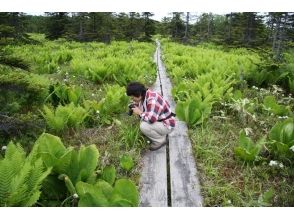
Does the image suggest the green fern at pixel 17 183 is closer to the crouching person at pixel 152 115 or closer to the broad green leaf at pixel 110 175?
the broad green leaf at pixel 110 175

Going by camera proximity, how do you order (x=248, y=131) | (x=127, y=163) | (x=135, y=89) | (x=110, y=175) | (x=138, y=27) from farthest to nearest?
1. (x=138, y=27)
2. (x=248, y=131)
3. (x=135, y=89)
4. (x=127, y=163)
5. (x=110, y=175)

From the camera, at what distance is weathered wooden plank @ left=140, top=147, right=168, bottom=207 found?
3018 mm

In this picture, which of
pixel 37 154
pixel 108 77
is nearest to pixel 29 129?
pixel 37 154

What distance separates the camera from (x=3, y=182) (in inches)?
97.3

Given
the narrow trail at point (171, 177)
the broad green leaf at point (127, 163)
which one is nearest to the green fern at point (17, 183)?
the narrow trail at point (171, 177)

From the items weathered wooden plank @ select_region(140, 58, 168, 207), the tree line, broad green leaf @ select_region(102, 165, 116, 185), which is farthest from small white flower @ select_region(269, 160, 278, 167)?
the tree line

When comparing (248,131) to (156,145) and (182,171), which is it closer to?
(156,145)

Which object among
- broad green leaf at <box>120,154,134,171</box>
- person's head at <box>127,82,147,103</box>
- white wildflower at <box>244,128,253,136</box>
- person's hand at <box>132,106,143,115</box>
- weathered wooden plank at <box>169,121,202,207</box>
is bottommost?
weathered wooden plank at <box>169,121,202,207</box>

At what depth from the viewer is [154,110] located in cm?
424

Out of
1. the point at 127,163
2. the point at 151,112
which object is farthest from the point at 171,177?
the point at 151,112

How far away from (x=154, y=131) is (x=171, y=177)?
87 cm

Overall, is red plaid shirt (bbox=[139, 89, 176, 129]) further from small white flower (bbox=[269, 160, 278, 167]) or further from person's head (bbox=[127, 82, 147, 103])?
small white flower (bbox=[269, 160, 278, 167])

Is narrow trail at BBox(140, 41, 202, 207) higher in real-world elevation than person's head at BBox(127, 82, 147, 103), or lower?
lower

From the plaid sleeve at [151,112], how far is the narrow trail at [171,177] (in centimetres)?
36
